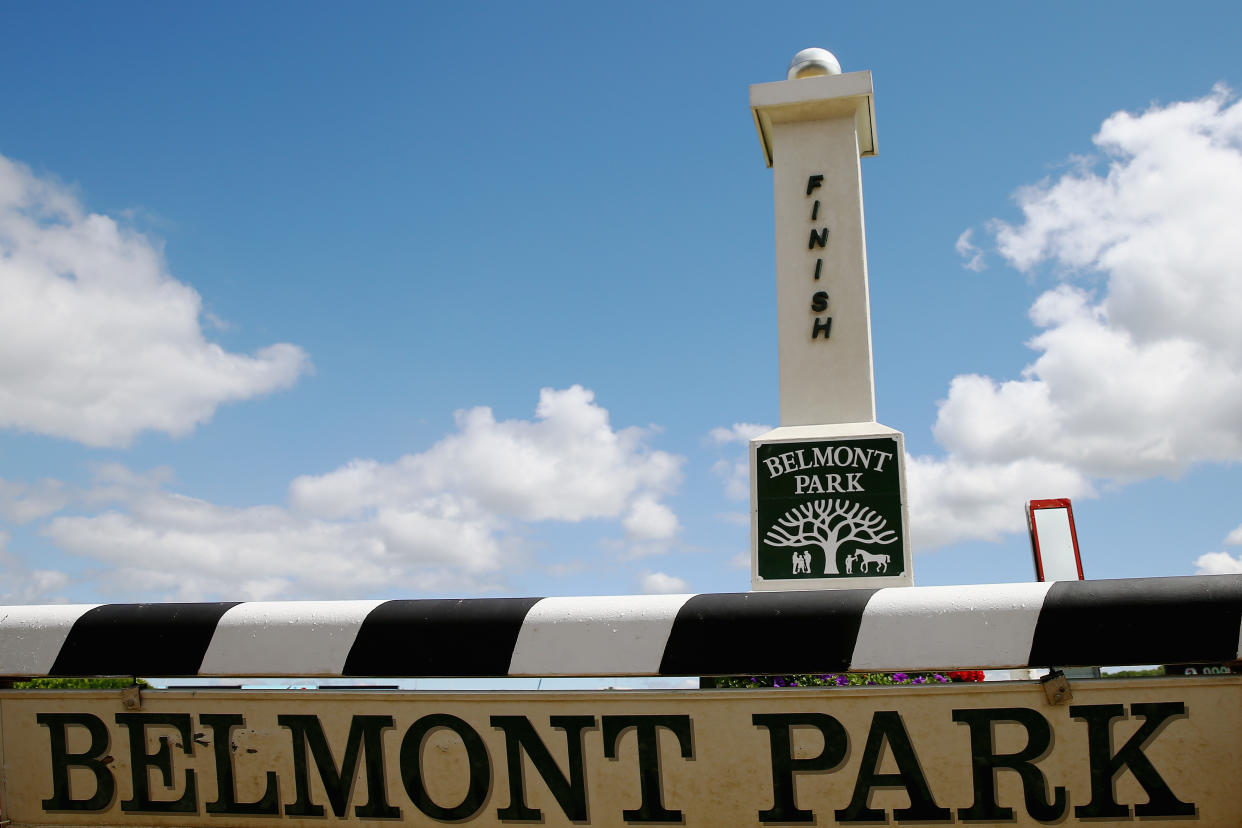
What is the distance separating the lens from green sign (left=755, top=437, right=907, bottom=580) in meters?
8.41

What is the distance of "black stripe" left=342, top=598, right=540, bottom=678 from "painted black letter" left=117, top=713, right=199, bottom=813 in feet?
1.71

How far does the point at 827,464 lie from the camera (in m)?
8.67

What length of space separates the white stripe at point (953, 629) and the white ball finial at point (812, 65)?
8.57 m

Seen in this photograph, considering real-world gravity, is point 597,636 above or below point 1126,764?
above

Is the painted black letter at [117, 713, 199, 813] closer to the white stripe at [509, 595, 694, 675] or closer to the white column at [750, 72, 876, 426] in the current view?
the white stripe at [509, 595, 694, 675]

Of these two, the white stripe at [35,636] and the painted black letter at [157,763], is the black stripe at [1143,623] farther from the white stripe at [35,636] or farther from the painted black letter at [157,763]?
the white stripe at [35,636]

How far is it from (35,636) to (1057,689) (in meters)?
2.61

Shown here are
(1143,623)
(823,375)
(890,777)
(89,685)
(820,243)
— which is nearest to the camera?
(1143,623)

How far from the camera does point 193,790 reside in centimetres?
259

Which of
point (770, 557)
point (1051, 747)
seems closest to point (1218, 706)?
point (1051, 747)

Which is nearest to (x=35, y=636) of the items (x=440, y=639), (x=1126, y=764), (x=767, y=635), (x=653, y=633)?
(x=440, y=639)

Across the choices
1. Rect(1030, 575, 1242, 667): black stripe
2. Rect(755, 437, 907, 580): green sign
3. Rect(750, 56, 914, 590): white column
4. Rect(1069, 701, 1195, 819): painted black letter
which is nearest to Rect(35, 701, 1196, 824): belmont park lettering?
Rect(1069, 701, 1195, 819): painted black letter

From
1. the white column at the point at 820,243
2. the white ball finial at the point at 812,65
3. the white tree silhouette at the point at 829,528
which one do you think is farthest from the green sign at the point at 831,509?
the white ball finial at the point at 812,65

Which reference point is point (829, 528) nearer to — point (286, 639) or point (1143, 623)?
point (1143, 623)
